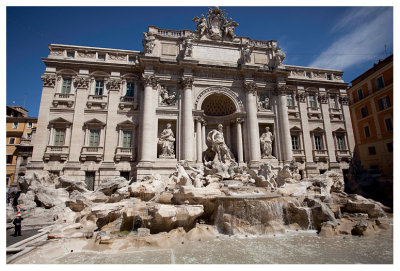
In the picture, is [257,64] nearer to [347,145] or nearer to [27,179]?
[347,145]

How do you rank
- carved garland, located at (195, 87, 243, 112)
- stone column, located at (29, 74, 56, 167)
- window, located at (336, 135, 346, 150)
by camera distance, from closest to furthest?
stone column, located at (29, 74, 56, 167), carved garland, located at (195, 87, 243, 112), window, located at (336, 135, 346, 150)

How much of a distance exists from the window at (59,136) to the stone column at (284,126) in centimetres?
1845

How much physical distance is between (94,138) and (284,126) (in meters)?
16.4

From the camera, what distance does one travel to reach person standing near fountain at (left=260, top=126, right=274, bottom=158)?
60.8ft

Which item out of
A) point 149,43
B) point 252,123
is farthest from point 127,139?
point 252,123

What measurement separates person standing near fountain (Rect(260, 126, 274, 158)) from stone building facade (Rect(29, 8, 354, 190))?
10.4 inches

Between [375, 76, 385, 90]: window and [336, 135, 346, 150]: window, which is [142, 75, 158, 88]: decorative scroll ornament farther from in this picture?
[336, 135, 346, 150]: window

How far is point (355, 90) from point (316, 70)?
4224 millimetres

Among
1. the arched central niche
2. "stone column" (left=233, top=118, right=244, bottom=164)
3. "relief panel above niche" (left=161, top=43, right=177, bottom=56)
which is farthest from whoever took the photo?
the arched central niche

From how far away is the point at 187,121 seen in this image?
1711cm

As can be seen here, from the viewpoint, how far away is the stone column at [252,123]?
1769 cm

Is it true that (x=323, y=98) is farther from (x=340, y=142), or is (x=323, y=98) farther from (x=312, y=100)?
(x=340, y=142)

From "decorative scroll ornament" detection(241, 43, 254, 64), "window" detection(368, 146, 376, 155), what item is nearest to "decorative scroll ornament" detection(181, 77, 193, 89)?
"decorative scroll ornament" detection(241, 43, 254, 64)

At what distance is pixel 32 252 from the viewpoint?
6488mm
